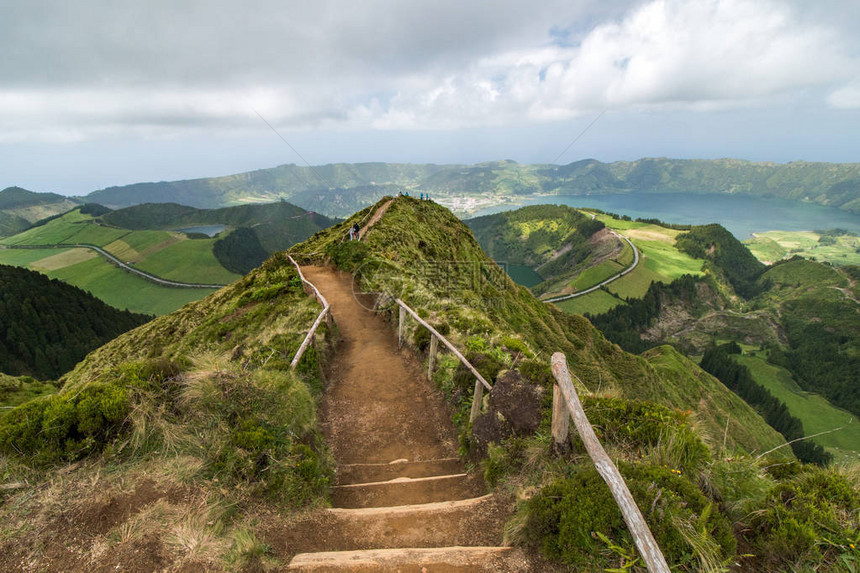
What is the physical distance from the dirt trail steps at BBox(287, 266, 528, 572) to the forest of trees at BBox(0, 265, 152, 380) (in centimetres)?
9752

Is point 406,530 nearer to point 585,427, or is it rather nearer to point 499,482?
point 499,482

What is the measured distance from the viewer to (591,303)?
11562 centimetres

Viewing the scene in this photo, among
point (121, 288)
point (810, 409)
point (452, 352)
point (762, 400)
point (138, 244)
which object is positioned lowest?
point (810, 409)

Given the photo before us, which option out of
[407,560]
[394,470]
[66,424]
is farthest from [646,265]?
[66,424]

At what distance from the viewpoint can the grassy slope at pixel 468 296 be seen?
16.2m

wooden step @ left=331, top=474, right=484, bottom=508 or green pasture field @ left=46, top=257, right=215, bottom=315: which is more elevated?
wooden step @ left=331, top=474, right=484, bottom=508

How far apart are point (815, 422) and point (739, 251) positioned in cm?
12460

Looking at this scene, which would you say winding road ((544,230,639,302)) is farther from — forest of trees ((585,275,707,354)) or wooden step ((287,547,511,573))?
wooden step ((287,547,511,573))

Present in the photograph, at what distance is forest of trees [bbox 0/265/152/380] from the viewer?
77125 millimetres

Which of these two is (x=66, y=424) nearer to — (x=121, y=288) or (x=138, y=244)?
(x=121, y=288)

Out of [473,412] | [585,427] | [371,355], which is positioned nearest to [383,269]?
[371,355]

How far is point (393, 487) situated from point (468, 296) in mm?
17729

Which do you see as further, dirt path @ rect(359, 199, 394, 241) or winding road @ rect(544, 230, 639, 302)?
winding road @ rect(544, 230, 639, 302)

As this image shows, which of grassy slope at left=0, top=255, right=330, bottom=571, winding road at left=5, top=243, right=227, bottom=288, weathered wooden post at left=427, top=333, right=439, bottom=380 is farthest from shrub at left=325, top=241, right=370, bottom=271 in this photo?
winding road at left=5, top=243, right=227, bottom=288
